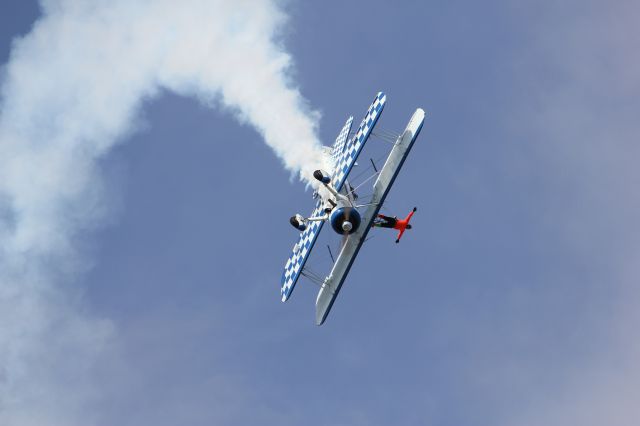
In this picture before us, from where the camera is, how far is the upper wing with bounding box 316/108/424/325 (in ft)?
126

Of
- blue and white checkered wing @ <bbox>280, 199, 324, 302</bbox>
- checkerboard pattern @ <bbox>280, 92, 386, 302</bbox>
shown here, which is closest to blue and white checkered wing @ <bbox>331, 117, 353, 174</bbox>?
checkerboard pattern @ <bbox>280, 92, 386, 302</bbox>

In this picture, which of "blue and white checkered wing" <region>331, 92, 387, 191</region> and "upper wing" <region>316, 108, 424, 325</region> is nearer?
"blue and white checkered wing" <region>331, 92, 387, 191</region>

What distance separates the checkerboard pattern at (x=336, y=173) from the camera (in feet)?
122

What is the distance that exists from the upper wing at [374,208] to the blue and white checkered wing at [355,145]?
1758 millimetres

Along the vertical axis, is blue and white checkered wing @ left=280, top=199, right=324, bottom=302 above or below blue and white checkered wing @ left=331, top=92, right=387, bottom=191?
below

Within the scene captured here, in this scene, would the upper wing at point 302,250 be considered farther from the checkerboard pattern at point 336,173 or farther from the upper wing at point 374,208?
the upper wing at point 374,208

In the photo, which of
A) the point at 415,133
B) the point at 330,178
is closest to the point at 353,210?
the point at 330,178

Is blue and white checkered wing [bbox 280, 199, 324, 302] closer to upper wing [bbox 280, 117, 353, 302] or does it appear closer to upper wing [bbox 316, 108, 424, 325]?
upper wing [bbox 280, 117, 353, 302]

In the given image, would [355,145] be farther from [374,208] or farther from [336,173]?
[374,208]

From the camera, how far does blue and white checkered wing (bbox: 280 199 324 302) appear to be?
38.9 m

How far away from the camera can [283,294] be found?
40.2m

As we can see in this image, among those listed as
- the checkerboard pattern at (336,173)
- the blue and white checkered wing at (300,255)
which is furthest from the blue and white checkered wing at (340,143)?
the blue and white checkered wing at (300,255)

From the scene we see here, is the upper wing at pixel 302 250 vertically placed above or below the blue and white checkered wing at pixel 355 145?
below

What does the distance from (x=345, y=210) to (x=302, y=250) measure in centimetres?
329
